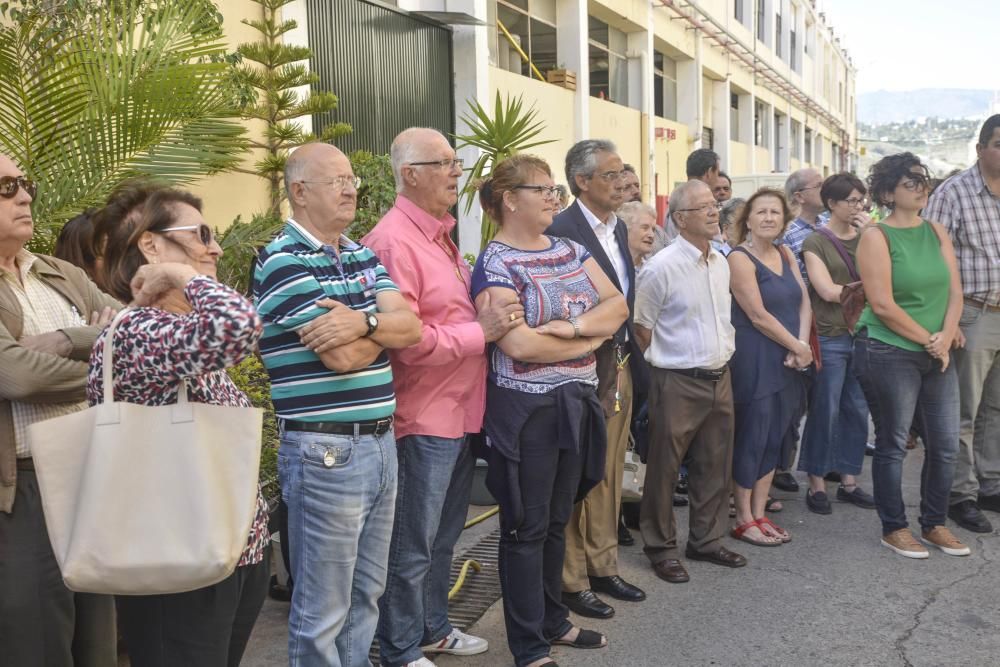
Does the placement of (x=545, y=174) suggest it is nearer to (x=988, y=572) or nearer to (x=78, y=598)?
(x=78, y=598)

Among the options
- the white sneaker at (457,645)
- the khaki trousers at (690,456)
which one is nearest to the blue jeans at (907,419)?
the khaki trousers at (690,456)

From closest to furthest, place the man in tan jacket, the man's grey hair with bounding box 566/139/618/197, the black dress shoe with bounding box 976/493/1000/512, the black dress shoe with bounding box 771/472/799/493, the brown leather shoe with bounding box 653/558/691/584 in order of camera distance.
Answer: the man in tan jacket → the man's grey hair with bounding box 566/139/618/197 → the brown leather shoe with bounding box 653/558/691/584 → the black dress shoe with bounding box 976/493/1000/512 → the black dress shoe with bounding box 771/472/799/493

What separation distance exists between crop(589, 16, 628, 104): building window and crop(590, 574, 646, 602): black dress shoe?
1453cm

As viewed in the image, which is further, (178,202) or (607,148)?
(607,148)

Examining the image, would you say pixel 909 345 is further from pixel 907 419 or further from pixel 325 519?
pixel 325 519

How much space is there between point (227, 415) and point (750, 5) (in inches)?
1165

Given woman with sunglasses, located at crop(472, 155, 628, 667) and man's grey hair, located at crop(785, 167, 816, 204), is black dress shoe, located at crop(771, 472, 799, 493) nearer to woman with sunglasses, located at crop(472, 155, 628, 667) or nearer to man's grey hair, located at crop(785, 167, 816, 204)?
man's grey hair, located at crop(785, 167, 816, 204)

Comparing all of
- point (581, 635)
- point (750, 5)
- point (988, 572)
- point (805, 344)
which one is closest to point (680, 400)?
point (805, 344)

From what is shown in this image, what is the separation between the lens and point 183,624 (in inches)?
96.4

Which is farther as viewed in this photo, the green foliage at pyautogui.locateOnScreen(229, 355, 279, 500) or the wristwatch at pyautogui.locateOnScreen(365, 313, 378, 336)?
the green foliage at pyautogui.locateOnScreen(229, 355, 279, 500)

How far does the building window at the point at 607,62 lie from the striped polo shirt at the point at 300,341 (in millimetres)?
15753

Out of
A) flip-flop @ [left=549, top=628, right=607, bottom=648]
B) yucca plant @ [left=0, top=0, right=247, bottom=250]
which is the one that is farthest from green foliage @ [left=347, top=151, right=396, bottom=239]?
flip-flop @ [left=549, top=628, right=607, bottom=648]

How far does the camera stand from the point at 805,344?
5551 mm

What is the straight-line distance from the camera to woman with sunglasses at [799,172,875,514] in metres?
6.23
